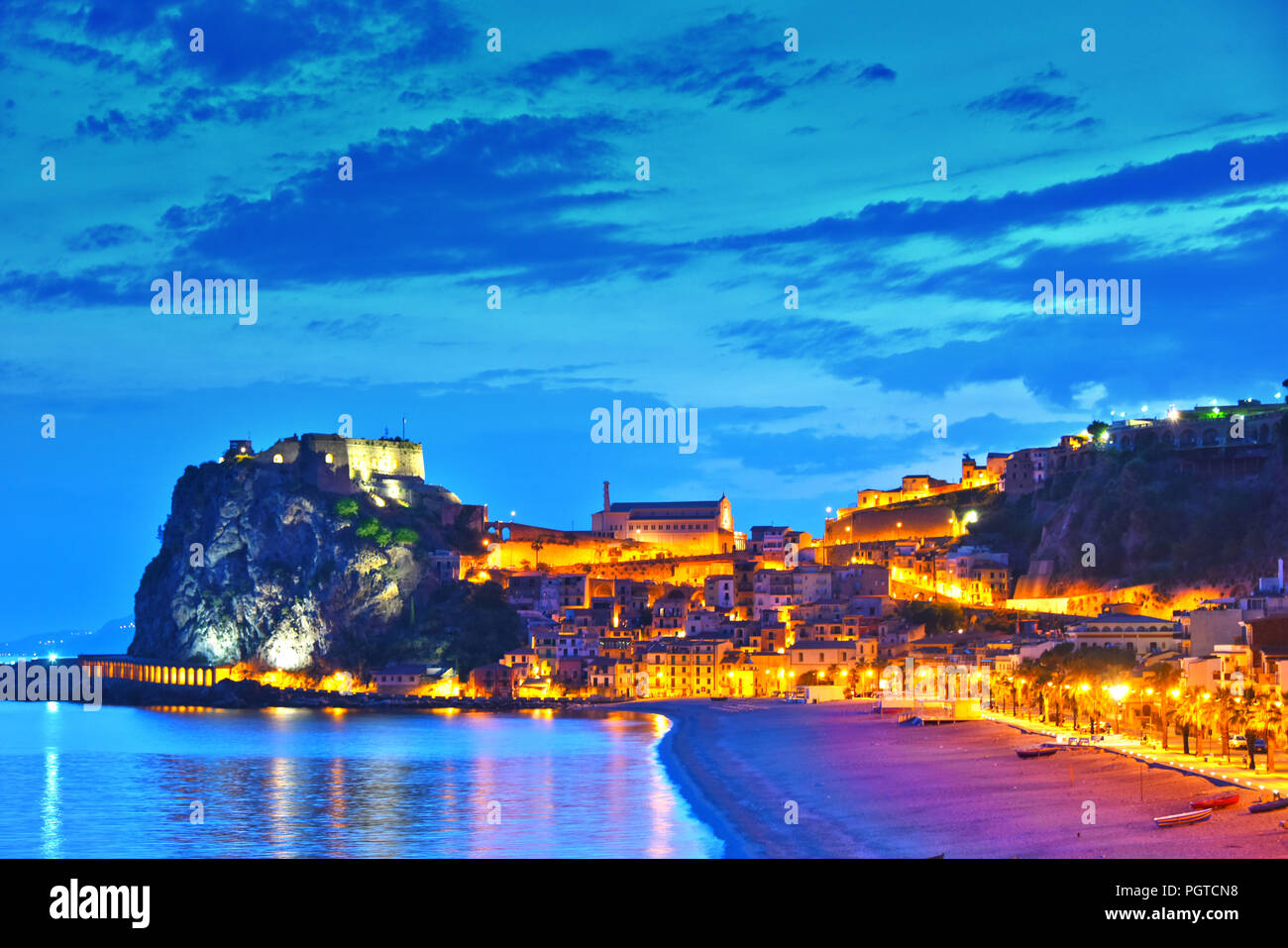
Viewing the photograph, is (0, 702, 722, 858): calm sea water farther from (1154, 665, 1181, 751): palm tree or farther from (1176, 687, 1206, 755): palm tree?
(1154, 665, 1181, 751): palm tree

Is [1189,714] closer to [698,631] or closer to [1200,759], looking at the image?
[1200,759]

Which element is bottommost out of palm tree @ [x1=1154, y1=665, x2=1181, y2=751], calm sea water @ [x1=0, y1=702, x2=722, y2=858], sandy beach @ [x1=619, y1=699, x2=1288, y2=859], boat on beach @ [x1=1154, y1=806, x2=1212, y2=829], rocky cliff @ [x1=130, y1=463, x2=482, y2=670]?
calm sea water @ [x1=0, y1=702, x2=722, y2=858]

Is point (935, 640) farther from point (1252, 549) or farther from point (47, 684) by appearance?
point (47, 684)

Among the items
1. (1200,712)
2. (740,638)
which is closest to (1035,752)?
(1200,712)

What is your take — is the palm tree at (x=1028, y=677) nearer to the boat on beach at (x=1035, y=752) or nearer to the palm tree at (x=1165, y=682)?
the palm tree at (x=1165, y=682)

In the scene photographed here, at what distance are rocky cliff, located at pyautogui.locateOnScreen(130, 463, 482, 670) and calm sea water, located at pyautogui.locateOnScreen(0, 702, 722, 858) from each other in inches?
1010

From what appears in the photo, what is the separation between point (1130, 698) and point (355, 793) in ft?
87.3

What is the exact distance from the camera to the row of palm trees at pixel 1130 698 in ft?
118

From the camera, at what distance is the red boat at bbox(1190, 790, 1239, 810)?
26578mm

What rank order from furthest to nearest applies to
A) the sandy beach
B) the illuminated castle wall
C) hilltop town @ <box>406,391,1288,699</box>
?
the illuminated castle wall < hilltop town @ <box>406,391,1288,699</box> < the sandy beach

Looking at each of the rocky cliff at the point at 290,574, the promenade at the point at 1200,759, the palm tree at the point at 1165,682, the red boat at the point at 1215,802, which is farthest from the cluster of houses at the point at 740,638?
the red boat at the point at 1215,802

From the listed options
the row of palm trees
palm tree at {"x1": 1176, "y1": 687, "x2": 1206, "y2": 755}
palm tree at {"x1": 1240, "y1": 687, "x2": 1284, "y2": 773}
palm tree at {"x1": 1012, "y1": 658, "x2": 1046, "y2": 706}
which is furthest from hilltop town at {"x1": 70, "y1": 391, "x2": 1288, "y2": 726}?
palm tree at {"x1": 1240, "y1": 687, "x2": 1284, "y2": 773}
